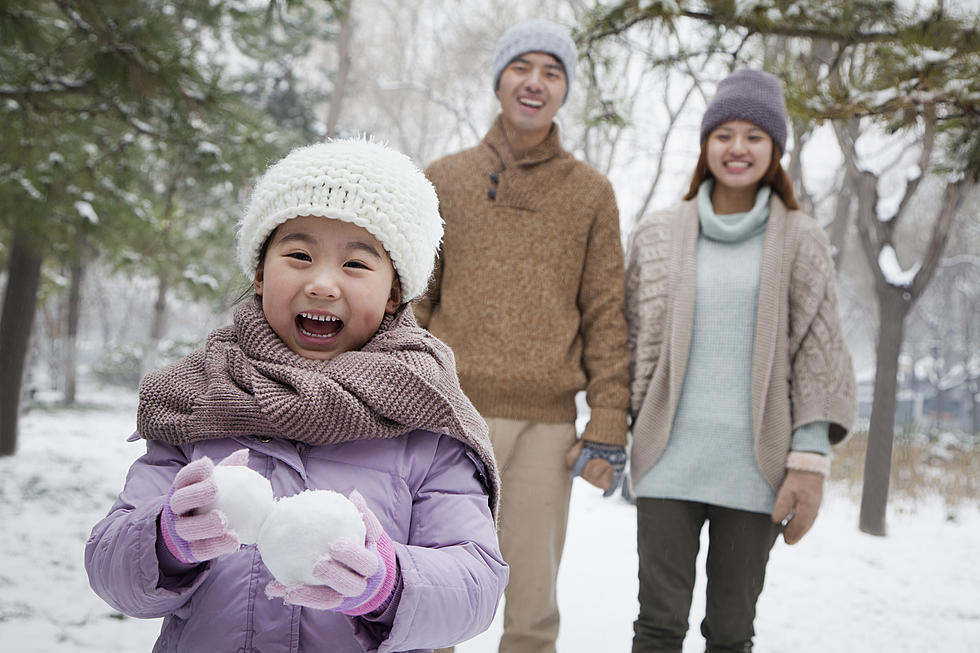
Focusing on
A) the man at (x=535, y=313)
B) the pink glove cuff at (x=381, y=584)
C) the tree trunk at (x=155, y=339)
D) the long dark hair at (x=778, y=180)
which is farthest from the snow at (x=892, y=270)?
the tree trunk at (x=155, y=339)

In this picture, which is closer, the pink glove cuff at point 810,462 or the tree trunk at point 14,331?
the pink glove cuff at point 810,462

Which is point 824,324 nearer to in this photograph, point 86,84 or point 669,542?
point 669,542

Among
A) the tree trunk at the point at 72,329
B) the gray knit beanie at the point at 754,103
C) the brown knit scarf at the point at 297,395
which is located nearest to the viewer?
the brown knit scarf at the point at 297,395

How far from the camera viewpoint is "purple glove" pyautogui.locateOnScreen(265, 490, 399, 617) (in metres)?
0.87

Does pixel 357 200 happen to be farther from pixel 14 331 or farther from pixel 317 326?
pixel 14 331

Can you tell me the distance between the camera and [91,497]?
5754 millimetres

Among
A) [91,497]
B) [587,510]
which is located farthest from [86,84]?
[587,510]

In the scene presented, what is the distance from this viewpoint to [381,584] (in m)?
0.95

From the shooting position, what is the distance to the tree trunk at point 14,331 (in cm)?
735

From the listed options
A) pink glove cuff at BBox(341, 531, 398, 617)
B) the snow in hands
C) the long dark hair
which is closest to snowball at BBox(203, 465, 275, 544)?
the snow in hands

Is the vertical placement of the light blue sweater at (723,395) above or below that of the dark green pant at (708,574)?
above

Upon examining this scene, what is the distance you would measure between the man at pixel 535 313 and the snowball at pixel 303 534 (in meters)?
1.48

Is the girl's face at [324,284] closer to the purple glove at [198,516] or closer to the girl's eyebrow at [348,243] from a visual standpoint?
the girl's eyebrow at [348,243]

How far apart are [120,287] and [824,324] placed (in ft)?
83.5
